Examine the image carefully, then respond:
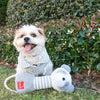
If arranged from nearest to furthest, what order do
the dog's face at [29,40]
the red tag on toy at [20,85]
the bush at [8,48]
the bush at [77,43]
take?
1. the red tag on toy at [20,85]
2. the dog's face at [29,40]
3. the bush at [77,43]
4. the bush at [8,48]

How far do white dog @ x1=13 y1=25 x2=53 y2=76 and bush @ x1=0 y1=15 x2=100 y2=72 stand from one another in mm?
509

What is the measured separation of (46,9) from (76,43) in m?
1.98

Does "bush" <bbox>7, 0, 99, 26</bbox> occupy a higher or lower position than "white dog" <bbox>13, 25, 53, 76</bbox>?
higher

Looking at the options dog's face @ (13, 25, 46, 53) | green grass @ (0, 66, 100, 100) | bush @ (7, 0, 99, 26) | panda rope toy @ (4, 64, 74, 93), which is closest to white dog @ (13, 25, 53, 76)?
dog's face @ (13, 25, 46, 53)

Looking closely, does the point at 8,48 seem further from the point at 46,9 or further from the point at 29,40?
the point at 29,40

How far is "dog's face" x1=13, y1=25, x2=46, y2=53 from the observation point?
2445 millimetres

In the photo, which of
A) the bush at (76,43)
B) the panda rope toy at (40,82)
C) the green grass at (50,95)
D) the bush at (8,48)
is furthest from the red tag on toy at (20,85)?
the bush at (8,48)

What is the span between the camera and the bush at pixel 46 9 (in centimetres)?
355

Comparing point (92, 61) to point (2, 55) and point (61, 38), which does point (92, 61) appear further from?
point (2, 55)

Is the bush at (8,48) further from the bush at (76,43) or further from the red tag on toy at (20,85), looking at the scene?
the red tag on toy at (20,85)

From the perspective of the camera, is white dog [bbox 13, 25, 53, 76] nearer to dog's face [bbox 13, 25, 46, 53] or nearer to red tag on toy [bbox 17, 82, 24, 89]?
dog's face [bbox 13, 25, 46, 53]

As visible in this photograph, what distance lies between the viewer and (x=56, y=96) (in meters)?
2.19

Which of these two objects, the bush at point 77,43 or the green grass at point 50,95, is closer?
the green grass at point 50,95

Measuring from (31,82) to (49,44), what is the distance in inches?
47.7
